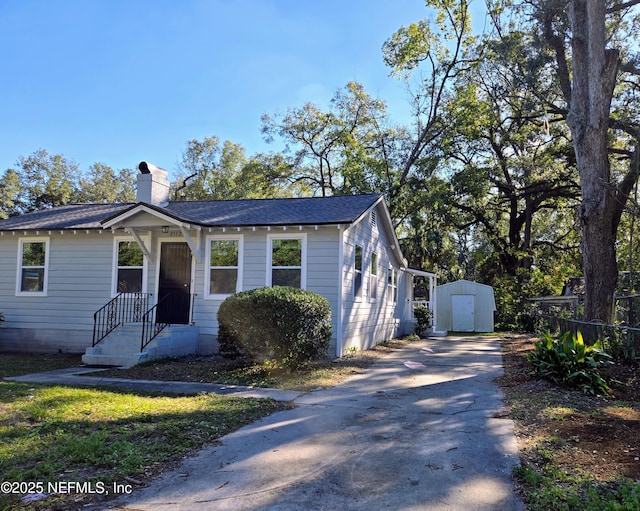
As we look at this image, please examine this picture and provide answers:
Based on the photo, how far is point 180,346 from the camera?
10.5m

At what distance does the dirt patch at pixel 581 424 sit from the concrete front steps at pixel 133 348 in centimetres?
702

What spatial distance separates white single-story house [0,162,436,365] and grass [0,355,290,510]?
12.7 feet

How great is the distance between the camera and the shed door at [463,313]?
77.3 ft

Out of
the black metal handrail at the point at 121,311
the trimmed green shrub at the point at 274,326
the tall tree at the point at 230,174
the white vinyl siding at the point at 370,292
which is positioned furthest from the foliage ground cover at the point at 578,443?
the tall tree at the point at 230,174

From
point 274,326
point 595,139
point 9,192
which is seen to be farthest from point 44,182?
point 595,139

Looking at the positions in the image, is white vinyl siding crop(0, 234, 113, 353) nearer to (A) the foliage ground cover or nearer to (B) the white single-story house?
(B) the white single-story house

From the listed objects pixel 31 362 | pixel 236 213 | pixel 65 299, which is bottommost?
pixel 31 362

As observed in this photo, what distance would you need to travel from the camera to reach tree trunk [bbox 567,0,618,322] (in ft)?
35.0

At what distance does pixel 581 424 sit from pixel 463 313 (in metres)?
19.2

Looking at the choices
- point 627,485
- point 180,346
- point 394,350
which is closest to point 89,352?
point 180,346

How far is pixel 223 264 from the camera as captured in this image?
1130 cm

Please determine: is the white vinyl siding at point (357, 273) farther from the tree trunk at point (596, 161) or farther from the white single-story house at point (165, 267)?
the tree trunk at point (596, 161)

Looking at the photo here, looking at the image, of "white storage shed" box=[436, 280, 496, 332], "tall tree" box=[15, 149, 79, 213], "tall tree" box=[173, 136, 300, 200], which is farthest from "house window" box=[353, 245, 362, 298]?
"tall tree" box=[15, 149, 79, 213]

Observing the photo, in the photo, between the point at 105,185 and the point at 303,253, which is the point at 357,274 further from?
the point at 105,185
